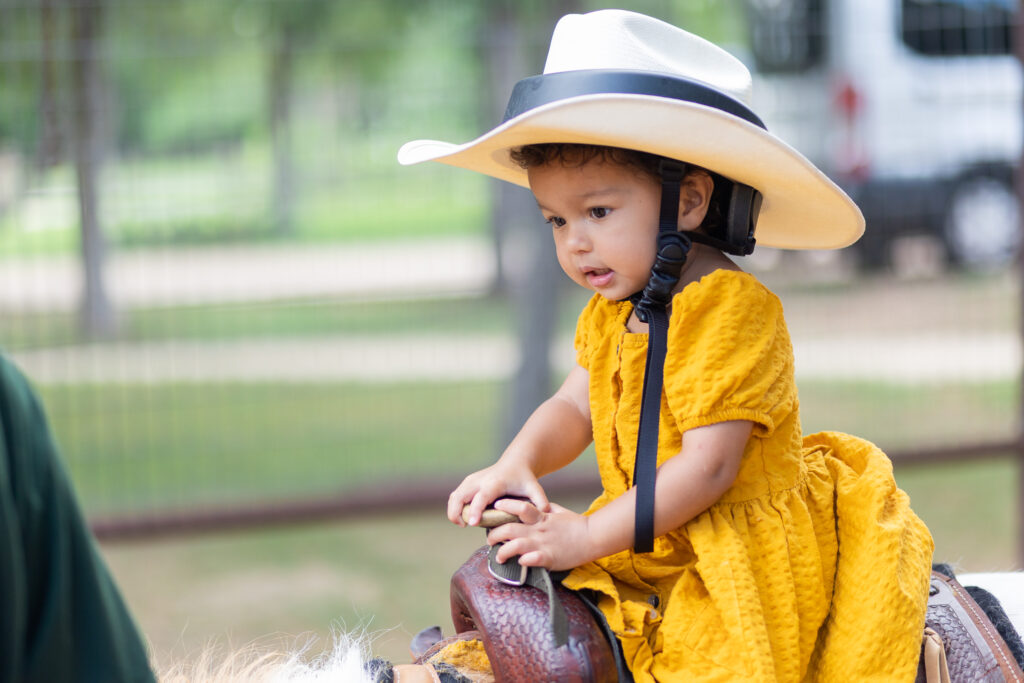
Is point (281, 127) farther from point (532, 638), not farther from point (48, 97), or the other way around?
point (532, 638)

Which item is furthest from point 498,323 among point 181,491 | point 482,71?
point 181,491

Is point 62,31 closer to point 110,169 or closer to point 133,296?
point 110,169

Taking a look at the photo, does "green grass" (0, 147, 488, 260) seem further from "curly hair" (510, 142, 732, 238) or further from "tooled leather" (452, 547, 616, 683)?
"tooled leather" (452, 547, 616, 683)

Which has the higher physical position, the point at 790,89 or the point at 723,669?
the point at 790,89

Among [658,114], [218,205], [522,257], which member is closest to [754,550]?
[658,114]

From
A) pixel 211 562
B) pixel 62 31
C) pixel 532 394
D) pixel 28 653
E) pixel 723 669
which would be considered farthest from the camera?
pixel 211 562

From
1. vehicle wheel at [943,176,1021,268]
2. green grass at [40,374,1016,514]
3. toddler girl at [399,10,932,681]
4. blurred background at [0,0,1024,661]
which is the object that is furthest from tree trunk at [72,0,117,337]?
vehicle wheel at [943,176,1021,268]

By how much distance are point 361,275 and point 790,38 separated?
273 cm

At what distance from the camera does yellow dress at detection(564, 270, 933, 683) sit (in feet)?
5.73

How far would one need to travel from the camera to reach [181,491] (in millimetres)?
5484

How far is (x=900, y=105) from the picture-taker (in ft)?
20.6

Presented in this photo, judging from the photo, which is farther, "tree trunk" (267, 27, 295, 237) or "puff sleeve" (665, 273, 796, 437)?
"tree trunk" (267, 27, 295, 237)

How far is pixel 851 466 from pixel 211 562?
581 cm

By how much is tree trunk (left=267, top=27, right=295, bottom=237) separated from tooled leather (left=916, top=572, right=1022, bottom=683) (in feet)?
12.9
